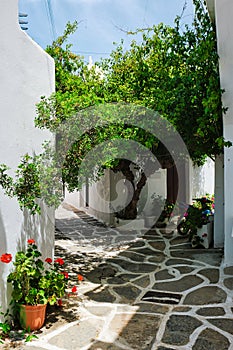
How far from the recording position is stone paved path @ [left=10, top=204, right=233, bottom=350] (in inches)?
194

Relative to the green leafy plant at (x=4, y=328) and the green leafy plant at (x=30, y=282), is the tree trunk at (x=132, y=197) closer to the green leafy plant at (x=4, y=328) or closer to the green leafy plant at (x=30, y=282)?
the green leafy plant at (x=30, y=282)

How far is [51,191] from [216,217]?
5969 mm

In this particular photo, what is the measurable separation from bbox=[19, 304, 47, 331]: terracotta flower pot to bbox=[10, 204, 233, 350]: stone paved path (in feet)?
0.61

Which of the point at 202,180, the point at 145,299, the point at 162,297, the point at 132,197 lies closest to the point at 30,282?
the point at 145,299

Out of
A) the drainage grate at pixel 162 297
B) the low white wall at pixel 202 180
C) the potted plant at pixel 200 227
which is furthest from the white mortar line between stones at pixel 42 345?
the low white wall at pixel 202 180

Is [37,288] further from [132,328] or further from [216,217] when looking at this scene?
[216,217]

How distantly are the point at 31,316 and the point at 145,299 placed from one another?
2.20 m

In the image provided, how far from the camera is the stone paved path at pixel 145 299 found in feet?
16.1

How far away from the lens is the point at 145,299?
640cm

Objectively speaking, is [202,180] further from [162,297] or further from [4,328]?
[4,328]

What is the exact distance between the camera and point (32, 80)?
577 cm

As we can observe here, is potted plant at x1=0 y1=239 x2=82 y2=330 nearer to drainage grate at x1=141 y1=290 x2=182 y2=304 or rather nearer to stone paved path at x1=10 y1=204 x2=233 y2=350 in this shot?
stone paved path at x1=10 y1=204 x2=233 y2=350

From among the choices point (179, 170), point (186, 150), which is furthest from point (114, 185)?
point (186, 150)

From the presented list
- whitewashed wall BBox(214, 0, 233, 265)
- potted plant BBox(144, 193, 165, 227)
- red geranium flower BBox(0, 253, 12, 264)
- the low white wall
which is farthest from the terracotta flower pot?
the low white wall
